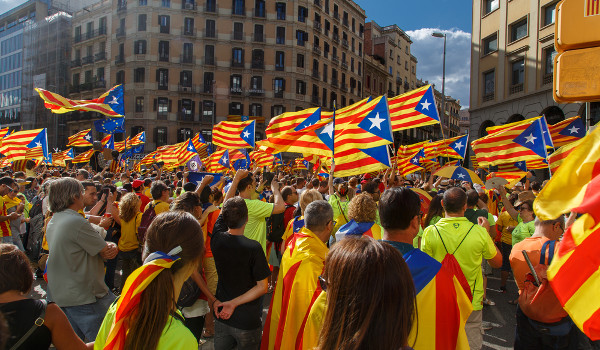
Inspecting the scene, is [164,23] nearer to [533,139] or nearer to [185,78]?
[185,78]

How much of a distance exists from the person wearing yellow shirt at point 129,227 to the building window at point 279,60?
3863 cm

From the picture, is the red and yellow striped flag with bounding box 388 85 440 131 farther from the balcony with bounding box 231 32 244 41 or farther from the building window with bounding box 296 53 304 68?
the balcony with bounding box 231 32 244 41

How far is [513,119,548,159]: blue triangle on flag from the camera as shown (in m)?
→ 7.38

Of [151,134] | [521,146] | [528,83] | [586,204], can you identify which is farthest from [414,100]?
[151,134]

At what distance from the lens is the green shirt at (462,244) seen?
3.54m

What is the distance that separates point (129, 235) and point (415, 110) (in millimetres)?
5085

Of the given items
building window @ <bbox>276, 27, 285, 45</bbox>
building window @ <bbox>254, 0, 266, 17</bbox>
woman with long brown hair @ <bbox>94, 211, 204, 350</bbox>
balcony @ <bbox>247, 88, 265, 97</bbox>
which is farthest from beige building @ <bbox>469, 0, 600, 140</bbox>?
building window @ <bbox>254, 0, 266, 17</bbox>

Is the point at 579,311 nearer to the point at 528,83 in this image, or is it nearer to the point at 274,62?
the point at 528,83

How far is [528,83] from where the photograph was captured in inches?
837

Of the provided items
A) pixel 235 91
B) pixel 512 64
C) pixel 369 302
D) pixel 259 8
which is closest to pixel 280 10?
pixel 259 8

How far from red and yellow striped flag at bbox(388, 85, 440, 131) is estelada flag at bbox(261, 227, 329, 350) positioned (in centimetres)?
431

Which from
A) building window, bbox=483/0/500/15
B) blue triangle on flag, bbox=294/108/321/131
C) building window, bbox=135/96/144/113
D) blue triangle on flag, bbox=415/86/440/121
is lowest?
blue triangle on flag, bbox=294/108/321/131

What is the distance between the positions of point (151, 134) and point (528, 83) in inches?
1280

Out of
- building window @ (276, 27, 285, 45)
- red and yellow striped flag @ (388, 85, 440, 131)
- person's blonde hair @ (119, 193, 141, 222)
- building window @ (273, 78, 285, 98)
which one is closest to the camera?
person's blonde hair @ (119, 193, 141, 222)
